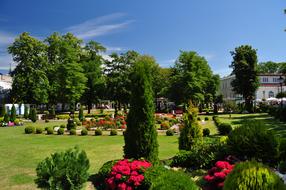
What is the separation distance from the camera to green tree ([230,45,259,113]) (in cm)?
6281

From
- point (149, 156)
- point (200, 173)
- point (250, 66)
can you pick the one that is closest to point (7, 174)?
point (149, 156)

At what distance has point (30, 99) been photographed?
6006 centimetres

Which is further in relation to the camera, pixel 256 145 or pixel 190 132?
pixel 190 132

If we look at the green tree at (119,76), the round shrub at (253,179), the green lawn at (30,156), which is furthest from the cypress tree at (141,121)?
the green tree at (119,76)

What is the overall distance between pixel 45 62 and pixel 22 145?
139 feet

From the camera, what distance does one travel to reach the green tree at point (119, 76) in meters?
59.8

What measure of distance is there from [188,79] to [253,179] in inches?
2212

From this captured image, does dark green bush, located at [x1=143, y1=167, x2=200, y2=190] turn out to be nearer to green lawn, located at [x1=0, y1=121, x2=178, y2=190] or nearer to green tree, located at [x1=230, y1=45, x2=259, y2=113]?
green lawn, located at [x1=0, y1=121, x2=178, y2=190]

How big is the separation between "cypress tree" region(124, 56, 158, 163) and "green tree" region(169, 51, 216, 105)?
48.6 meters

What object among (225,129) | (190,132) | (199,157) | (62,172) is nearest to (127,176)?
(62,172)

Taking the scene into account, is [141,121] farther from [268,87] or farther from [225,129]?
[268,87]

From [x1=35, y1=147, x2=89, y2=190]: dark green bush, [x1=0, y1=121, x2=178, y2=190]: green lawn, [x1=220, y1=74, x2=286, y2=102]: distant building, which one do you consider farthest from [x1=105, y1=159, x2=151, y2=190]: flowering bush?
[x1=220, y1=74, x2=286, y2=102]: distant building

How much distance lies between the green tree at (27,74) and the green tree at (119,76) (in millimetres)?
12124

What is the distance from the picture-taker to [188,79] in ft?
201
